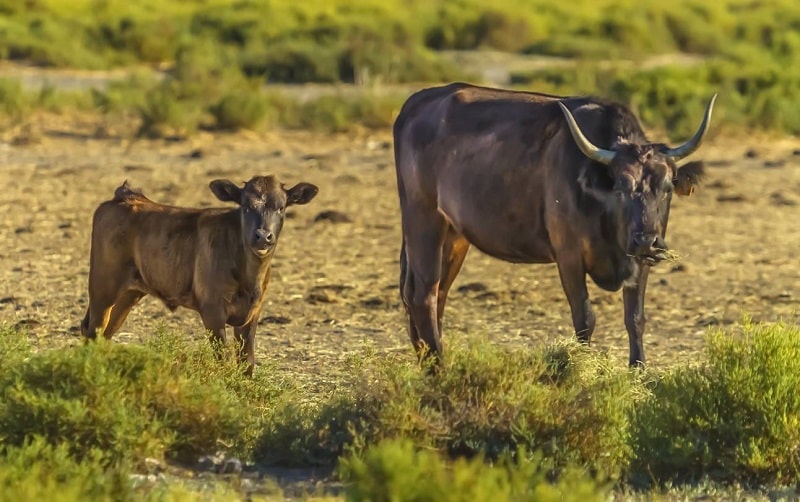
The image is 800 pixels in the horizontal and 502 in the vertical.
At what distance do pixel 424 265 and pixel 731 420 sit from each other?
3.42 m

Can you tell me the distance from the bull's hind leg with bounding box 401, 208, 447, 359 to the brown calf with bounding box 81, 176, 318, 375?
0.91m

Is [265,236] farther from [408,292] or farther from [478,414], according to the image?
[478,414]

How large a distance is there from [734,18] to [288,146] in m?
33.1

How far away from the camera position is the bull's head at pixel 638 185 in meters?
10.2

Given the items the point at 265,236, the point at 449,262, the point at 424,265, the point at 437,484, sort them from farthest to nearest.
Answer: the point at 449,262 < the point at 424,265 < the point at 265,236 < the point at 437,484

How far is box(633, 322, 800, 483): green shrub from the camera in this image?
28.7ft

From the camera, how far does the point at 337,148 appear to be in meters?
25.2

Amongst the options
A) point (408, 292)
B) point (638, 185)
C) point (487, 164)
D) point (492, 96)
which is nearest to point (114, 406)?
point (638, 185)

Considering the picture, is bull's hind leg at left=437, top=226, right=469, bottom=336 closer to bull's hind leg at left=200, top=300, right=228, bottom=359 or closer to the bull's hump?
the bull's hump

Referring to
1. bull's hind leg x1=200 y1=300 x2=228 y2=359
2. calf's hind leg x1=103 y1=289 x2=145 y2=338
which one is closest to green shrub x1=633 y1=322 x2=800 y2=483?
bull's hind leg x1=200 y1=300 x2=228 y2=359

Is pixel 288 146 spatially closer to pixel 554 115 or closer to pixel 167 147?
pixel 167 147

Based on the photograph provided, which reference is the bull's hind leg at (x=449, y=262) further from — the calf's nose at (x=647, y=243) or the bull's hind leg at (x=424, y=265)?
the calf's nose at (x=647, y=243)

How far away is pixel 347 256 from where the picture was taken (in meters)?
17.0

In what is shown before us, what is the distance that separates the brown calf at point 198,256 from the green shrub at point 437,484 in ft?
12.1
